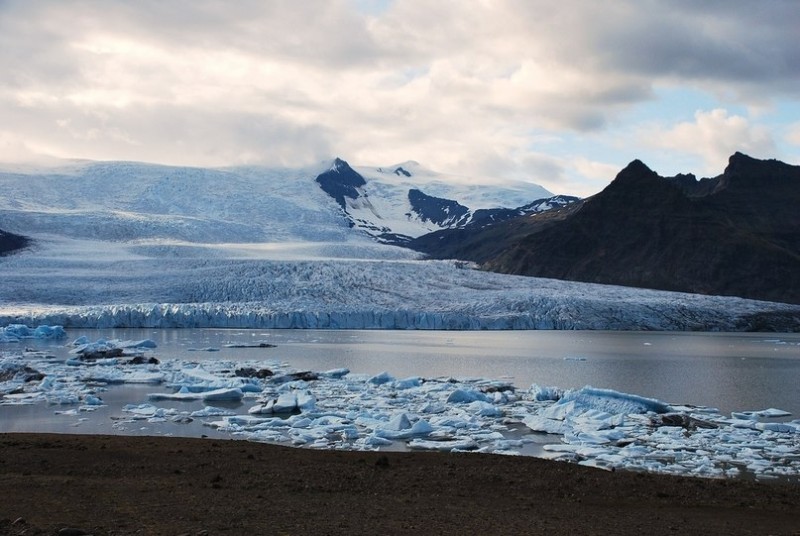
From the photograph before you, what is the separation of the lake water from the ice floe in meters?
1.12

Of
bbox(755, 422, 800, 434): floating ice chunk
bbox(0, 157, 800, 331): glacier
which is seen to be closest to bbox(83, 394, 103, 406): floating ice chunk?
bbox(755, 422, 800, 434): floating ice chunk

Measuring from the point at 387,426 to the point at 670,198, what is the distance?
110 metres

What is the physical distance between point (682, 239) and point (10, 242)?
273 feet

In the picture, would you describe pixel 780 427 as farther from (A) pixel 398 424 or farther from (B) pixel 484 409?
(A) pixel 398 424

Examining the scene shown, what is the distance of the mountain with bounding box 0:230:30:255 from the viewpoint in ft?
262

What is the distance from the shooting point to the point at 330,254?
97.9 m

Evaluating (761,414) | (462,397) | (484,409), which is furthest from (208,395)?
(761,414)

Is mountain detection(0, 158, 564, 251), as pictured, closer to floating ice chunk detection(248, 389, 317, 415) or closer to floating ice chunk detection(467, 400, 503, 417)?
floating ice chunk detection(248, 389, 317, 415)

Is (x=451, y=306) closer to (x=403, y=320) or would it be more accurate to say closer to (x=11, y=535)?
(x=403, y=320)

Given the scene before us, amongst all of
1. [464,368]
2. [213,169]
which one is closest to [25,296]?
[464,368]

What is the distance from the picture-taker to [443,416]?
775 inches

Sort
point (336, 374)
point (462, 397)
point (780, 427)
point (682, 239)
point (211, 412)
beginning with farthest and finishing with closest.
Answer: point (682, 239) < point (336, 374) < point (462, 397) < point (211, 412) < point (780, 427)

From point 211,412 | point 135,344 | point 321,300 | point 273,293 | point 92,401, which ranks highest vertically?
point 273,293

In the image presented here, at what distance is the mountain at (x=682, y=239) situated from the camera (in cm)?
10369
